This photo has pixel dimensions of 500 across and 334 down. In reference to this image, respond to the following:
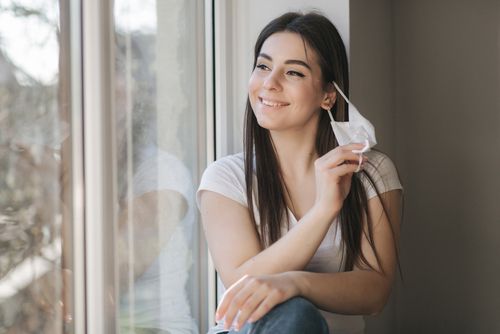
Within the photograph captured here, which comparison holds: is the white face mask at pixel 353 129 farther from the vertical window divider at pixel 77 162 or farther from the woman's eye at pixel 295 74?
the vertical window divider at pixel 77 162

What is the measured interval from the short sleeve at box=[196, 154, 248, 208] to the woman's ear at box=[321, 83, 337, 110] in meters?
0.24

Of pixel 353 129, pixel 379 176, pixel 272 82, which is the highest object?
pixel 272 82

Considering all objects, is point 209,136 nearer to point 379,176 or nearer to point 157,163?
point 157,163

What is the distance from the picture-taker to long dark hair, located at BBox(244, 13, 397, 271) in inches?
61.2

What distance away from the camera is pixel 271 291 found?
1253 mm

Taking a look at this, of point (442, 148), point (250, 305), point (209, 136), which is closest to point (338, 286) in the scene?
point (250, 305)

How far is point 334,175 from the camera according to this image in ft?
4.75

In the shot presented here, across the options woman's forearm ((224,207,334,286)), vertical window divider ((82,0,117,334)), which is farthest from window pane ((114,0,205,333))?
woman's forearm ((224,207,334,286))

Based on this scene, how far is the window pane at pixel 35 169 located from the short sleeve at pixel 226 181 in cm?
35

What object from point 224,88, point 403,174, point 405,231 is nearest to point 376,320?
point 405,231

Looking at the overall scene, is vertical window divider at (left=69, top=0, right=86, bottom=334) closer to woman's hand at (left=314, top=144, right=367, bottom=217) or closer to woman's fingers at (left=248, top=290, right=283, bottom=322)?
woman's fingers at (left=248, top=290, right=283, bottom=322)

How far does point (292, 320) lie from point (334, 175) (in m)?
0.35

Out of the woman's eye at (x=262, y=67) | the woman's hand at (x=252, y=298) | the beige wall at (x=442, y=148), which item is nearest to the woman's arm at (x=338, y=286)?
the woman's hand at (x=252, y=298)

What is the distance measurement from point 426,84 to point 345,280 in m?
0.93
